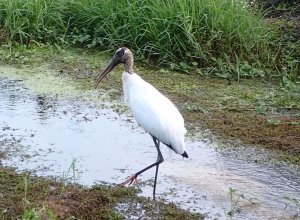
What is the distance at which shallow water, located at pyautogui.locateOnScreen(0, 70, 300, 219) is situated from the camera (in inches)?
201

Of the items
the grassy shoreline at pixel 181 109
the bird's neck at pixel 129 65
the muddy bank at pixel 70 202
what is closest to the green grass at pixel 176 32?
the grassy shoreline at pixel 181 109

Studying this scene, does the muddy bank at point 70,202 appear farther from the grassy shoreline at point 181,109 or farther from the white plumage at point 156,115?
the white plumage at point 156,115

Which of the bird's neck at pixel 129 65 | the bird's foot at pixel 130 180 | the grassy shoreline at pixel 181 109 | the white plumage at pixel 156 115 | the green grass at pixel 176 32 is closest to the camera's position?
the grassy shoreline at pixel 181 109

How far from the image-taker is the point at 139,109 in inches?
207

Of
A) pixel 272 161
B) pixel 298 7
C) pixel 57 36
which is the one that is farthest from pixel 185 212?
pixel 298 7

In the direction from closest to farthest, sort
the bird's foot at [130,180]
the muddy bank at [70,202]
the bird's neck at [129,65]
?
1. the muddy bank at [70,202]
2. the bird's foot at [130,180]
3. the bird's neck at [129,65]

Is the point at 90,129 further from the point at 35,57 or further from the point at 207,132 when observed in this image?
the point at 35,57

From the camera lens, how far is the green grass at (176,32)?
27.5ft

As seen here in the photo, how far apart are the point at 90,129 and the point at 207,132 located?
1.07m

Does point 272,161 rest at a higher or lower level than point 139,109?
lower

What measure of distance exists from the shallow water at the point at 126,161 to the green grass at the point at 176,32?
1740 mm

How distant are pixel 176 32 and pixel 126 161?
3122mm

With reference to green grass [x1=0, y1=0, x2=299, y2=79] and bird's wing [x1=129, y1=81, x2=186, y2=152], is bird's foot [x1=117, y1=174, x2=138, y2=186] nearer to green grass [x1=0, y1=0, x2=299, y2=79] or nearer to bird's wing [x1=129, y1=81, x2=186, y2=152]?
bird's wing [x1=129, y1=81, x2=186, y2=152]

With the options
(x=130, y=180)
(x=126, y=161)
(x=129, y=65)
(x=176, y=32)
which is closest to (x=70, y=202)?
(x=130, y=180)
